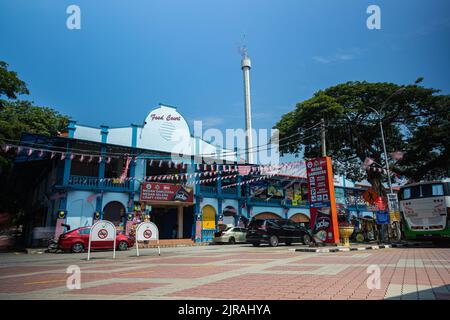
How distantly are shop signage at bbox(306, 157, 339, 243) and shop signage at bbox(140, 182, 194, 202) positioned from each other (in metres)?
12.4

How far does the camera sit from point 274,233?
1912 cm

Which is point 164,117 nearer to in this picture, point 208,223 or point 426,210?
point 208,223

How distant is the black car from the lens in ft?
62.2

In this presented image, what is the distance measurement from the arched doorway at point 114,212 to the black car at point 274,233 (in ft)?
35.6

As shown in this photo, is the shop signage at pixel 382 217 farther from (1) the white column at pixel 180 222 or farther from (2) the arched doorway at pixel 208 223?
(1) the white column at pixel 180 222

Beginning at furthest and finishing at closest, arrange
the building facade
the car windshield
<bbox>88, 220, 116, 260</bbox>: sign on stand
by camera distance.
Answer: the building facade, the car windshield, <bbox>88, 220, 116, 260</bbox>: sign on stand

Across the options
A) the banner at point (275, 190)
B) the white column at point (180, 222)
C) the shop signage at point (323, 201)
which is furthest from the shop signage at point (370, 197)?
the banner at point (275, 190)

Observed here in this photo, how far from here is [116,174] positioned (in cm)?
2644

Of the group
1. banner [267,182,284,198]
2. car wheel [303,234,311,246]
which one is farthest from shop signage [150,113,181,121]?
car wheel [303,234,311,246]

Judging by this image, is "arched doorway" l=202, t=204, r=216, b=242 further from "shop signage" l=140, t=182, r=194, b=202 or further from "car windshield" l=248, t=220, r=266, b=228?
"car windshield" l=248, t=220, r=266, b=228

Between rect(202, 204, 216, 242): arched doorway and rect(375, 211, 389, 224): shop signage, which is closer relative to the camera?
rect(375, 211, 389, 224): shop signage

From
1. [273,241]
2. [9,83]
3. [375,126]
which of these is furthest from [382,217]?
[9,83]

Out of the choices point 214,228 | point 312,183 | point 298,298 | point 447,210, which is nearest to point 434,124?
point 447,210

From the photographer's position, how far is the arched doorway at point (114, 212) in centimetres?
2423
